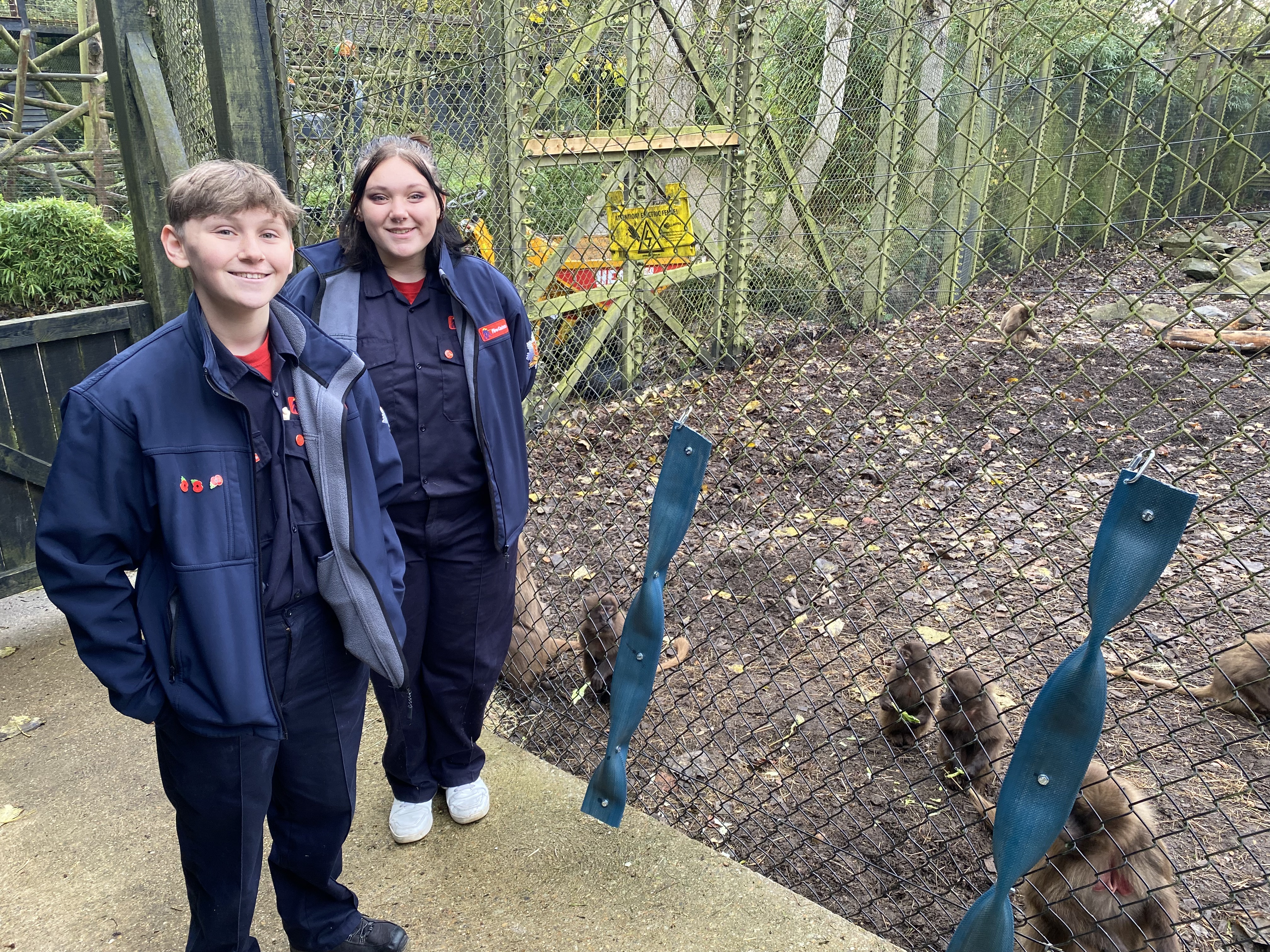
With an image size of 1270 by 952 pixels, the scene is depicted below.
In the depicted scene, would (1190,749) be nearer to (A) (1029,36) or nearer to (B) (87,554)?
(A) (1029,36)

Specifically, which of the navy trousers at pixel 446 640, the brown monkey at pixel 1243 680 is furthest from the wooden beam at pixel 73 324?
the brown monkey at pixel 1243 680

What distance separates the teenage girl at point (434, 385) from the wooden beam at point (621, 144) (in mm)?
1736

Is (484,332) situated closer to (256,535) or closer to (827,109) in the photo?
(256,535)

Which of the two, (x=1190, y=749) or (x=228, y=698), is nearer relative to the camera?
(x=228, y=698)

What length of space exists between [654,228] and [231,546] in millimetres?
2896

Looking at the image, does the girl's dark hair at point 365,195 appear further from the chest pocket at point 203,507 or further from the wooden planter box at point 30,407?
the wooden planter box at point 30,407

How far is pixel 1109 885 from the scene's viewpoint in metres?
2.51

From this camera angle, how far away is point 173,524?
1.83m

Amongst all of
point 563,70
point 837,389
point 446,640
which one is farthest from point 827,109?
point 446,640

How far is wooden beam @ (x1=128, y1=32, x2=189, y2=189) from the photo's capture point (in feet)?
12.3

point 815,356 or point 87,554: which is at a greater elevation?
point 815,356

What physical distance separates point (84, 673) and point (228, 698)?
2.67m

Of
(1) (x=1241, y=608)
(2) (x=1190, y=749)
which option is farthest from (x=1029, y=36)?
(2) (x=1190, y=749)

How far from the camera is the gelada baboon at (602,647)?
4.09m
